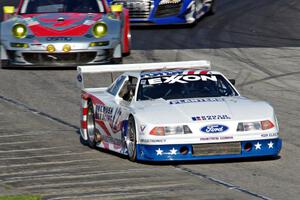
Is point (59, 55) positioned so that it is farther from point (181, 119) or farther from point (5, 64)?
point (181, 119)

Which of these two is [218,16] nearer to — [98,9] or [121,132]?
[98,9]

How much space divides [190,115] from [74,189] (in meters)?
1.97

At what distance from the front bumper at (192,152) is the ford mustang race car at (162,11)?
13.3 metres

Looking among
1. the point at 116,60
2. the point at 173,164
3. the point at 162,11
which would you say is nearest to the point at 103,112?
the point at 173,164

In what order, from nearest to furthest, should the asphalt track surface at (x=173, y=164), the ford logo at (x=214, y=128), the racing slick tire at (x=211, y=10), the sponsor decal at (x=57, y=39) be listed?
the asphalt track surface at (x=173, y=164)
the ford logo at (x=214, y=128)
the sponsor decal at (x=57, y=39)
the racing slick tire at (x=211, y=10)

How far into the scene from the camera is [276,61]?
67.5 feet

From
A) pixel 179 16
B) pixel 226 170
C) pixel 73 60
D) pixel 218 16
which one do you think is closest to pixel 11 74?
pixel 73 60

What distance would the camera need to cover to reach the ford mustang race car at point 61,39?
65.4 ft

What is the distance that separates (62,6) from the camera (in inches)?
830

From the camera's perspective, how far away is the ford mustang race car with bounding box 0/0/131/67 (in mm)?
19922

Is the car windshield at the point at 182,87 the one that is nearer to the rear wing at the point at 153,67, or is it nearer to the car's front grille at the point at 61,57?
the rear wing at the point at 153,67

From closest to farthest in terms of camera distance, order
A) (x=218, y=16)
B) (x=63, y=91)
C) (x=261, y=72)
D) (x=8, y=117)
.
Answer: (x=8, y=117)
(x=63, y=91)
(x=261, y=72)
(x=218, y=16)

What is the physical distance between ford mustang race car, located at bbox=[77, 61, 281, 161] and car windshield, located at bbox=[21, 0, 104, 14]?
772 cm

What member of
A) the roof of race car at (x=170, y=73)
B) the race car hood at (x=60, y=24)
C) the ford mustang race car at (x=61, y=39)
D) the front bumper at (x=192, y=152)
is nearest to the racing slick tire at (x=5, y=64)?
the ford mustang race car at (x=61, y=39)
